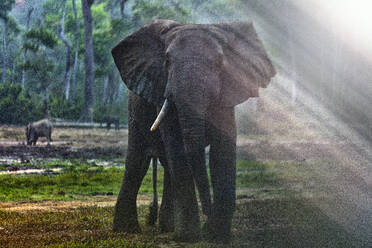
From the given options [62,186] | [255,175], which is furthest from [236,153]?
[255,175]

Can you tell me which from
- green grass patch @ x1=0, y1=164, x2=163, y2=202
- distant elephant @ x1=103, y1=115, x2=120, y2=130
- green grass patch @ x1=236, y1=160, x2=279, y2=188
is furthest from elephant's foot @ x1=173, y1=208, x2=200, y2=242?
distant elephant @ x1=103, y1=115, x2=120, y2=130

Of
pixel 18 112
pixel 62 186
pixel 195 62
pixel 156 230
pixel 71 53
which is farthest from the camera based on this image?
pixel 71 53

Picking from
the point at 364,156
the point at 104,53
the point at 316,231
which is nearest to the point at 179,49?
the point at 316,231

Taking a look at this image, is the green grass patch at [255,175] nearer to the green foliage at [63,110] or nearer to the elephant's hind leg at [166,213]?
the elephant's hind leg at [166,213]

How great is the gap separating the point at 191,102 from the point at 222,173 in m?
1.04

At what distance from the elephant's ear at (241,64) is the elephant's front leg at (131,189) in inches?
66.7

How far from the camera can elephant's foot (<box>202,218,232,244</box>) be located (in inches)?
307

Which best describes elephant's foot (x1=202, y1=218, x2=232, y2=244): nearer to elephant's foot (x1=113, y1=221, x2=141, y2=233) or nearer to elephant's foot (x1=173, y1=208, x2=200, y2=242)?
elephant's foot (x1=173, y1=208, x2=200, y2=242)

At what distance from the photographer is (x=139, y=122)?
29.0 ft

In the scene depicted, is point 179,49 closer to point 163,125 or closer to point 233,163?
point 163,125

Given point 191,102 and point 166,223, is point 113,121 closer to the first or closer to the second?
point 166,223

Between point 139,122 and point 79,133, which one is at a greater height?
point 139,122

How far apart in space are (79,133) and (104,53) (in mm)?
28186

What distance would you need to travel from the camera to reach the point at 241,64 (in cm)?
845
